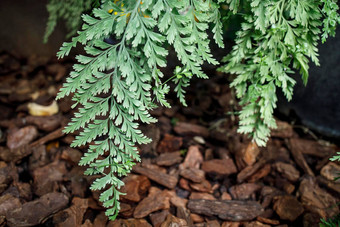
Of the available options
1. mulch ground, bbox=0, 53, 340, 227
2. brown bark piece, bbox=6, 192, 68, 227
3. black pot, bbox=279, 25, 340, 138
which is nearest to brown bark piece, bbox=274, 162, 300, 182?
mulch ground, bbox=0, 53, 340, 227

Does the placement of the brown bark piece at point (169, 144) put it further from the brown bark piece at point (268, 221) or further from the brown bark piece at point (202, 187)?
the brown bark piece at point (268, 221)

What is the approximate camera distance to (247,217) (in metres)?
1.91

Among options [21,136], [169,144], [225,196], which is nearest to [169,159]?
[169,144]

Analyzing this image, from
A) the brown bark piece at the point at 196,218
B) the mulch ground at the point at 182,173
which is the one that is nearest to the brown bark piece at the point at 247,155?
the mulch ground at the point at 182,173

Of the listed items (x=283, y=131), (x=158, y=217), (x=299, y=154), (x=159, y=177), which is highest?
(x=283, y=131)

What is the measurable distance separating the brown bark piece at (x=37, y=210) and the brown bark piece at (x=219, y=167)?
1137mm

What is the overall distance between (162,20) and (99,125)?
687mm

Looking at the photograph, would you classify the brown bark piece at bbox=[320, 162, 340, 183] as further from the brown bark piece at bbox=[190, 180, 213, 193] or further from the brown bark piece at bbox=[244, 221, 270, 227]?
the brown bark piece at bbox=[190, 180, 213, 193]

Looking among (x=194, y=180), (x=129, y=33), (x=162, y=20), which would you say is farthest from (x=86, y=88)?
(x=194, y=180)

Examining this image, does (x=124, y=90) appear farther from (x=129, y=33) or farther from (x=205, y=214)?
(x=205, y=214)

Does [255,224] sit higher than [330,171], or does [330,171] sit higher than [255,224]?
[330,171]

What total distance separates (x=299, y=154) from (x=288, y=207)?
0.65 meters

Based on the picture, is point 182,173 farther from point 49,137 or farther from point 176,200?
point 49,137

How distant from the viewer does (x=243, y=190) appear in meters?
2.17
